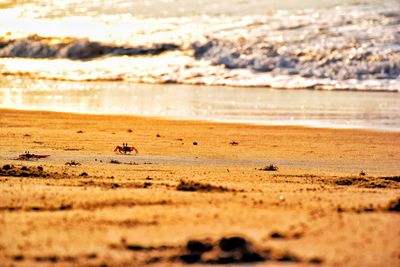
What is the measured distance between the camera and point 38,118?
43.4 feet

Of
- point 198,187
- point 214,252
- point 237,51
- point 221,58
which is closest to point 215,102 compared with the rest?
point 221,58

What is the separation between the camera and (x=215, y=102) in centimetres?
1675

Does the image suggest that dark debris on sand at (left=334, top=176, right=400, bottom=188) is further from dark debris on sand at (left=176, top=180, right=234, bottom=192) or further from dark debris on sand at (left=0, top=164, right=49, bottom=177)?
dark debris on sand at (left=0, top=164, right=49, bottom=177)

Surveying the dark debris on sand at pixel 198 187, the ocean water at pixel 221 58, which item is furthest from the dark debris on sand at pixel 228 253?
the ocean water at pixel 221 58

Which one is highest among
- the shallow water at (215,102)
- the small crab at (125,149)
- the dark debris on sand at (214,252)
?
the shallow water at (215,102)

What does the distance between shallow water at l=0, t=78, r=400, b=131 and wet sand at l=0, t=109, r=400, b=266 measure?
4.25m

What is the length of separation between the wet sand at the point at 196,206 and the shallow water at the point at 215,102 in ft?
13.9

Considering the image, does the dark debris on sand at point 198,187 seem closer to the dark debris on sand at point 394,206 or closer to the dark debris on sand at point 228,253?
the dark debris on sand at point 394,206

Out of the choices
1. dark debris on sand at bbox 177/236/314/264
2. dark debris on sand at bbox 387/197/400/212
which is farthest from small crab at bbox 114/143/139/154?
dark debris on sand at bbox 177/236/314/264

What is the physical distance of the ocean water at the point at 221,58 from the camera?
16109 millimetres

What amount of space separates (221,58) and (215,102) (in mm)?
7414

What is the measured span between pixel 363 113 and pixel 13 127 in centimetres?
688

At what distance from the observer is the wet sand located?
3.94 meters

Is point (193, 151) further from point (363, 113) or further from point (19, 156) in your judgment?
point (363, 113)
